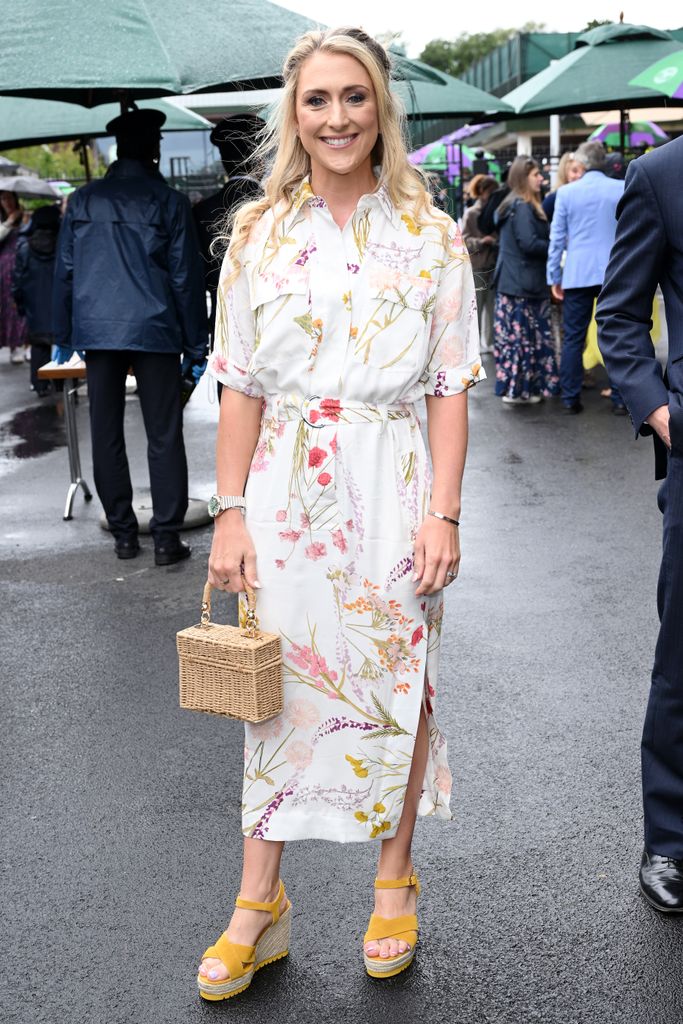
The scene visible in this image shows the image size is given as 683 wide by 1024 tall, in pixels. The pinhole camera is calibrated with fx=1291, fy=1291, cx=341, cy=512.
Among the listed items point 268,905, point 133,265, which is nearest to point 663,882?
point 268,905

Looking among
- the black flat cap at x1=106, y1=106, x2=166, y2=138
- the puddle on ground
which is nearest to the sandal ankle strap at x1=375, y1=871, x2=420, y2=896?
the black flat cap at x1=106, y1=106, x2=166, y2=138

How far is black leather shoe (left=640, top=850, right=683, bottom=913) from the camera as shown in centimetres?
327

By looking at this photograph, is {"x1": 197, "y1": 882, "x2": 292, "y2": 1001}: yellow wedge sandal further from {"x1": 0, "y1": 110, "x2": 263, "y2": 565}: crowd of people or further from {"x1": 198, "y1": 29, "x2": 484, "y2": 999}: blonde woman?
{"x1": 0, "y1": 110, "x2": 263, "y2": 565}: crowd of people

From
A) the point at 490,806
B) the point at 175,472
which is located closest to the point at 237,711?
the point at 490,806

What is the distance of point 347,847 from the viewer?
372 centimetres

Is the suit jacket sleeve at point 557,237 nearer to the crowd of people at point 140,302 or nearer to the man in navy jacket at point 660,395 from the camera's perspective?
the crowd of people at point 140,302

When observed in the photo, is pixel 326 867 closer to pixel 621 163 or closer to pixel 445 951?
pixel 445 951

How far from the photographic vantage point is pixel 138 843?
3787mm

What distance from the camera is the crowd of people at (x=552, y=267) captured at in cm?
1048

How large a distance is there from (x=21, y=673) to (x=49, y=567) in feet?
5.41

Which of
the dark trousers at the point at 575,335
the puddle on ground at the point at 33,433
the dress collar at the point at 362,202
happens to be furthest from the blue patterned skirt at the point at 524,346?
the dress collar at the point at 362,202

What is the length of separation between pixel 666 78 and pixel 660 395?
7541 mm

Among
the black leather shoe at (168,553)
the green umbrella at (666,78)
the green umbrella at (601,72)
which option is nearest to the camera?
the black leather shoe at (168,553)

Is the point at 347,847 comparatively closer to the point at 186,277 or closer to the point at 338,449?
the point at 338,449
